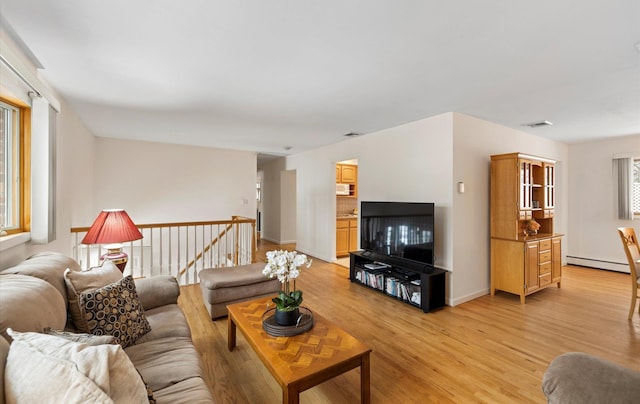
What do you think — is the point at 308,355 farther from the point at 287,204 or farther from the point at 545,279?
the point at 287,204

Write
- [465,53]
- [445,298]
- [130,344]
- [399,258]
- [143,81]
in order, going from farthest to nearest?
[399,258], [445,298], [143,81], [465,53], [130,344]

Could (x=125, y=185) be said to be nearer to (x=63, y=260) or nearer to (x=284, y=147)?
(x=284, y=147)

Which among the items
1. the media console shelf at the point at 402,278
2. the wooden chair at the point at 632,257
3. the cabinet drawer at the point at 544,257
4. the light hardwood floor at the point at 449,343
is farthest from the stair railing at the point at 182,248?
the wooden chair at the point at 632,257

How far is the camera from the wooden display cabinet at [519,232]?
3.55 metres

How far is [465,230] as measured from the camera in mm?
3598

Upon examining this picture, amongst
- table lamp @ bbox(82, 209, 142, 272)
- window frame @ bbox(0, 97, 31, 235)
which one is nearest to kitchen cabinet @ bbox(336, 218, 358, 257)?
table lamp @ bbox(82, 209, 142, 272)

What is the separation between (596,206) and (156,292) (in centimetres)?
702

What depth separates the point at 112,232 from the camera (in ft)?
9.01

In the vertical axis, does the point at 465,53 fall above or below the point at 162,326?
above

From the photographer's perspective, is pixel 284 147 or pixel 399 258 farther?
pixel 284 147

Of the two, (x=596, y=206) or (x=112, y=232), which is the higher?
(x=596, y=206)

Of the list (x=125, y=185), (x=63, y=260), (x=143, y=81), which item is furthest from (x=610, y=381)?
(x=125, y=185)

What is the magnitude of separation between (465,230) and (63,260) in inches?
157

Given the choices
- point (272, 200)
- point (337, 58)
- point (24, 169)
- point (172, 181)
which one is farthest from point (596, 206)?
point (172, 181)
